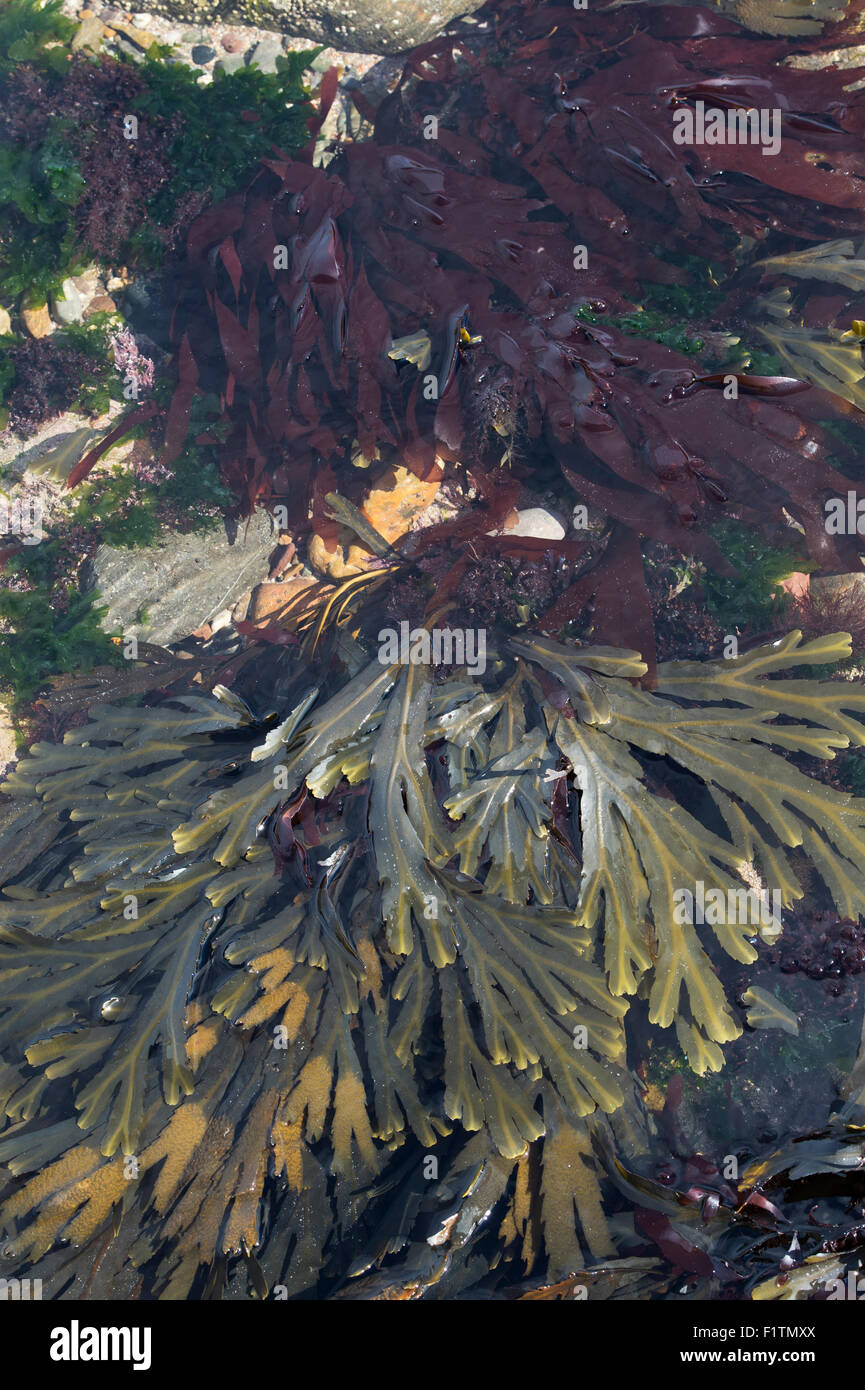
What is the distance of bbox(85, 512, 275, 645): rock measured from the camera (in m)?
3.15

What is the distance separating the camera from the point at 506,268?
108 inches

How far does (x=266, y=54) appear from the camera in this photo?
3475mm

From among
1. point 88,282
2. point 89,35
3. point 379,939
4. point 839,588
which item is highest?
point 89,35

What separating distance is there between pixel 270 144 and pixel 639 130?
1.51 meters

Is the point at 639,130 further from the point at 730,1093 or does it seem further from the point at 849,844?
the point at 730,1093

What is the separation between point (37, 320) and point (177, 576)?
1.29m

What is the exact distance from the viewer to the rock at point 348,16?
331 cm

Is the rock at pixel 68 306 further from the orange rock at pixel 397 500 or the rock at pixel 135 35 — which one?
the orange rock at pixel 397 500

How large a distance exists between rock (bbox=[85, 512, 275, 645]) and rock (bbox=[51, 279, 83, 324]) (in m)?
1.03

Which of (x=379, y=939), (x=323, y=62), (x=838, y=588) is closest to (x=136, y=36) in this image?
(x=323, y=62)

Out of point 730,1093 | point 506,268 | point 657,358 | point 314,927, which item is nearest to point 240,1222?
point 314,927

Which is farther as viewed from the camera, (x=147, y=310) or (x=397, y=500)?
(x=147, y=310)

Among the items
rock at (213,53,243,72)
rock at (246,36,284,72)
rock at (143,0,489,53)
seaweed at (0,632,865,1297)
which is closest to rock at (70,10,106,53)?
rock at (143,0,489,53)

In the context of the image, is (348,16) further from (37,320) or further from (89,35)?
(37,320)
